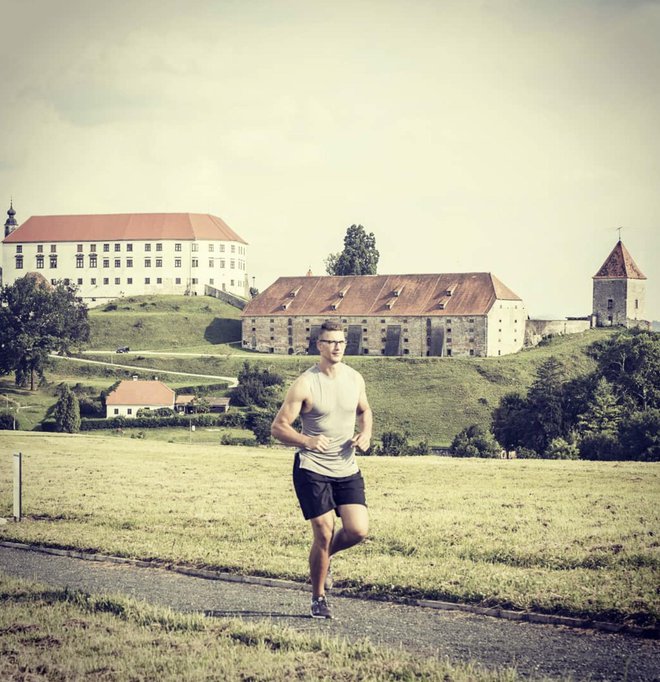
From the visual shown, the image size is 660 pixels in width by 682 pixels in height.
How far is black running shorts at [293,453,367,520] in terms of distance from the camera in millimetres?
10977

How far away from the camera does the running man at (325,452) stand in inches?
432

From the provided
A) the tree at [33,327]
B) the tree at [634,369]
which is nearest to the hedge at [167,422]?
the tree at [33,327]

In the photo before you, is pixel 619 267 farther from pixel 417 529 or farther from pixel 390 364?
pixel 417 529

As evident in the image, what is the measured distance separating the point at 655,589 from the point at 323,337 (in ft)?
16.0

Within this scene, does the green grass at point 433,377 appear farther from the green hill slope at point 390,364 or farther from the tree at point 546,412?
the tree at point 546,412

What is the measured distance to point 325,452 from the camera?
11.0 meters

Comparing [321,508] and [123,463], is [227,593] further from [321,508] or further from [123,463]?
[123,463]

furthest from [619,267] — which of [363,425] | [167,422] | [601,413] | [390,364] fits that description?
[363,425]

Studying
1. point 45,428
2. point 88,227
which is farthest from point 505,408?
point 88,227

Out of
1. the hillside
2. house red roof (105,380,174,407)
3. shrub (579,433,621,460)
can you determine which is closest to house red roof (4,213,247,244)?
the hillside

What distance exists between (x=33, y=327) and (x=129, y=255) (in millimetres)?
48975

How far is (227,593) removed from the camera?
1257 centimetres

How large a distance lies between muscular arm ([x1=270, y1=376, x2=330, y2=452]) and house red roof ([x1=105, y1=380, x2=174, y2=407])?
276 feet

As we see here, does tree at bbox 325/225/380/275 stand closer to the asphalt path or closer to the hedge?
the hedge
